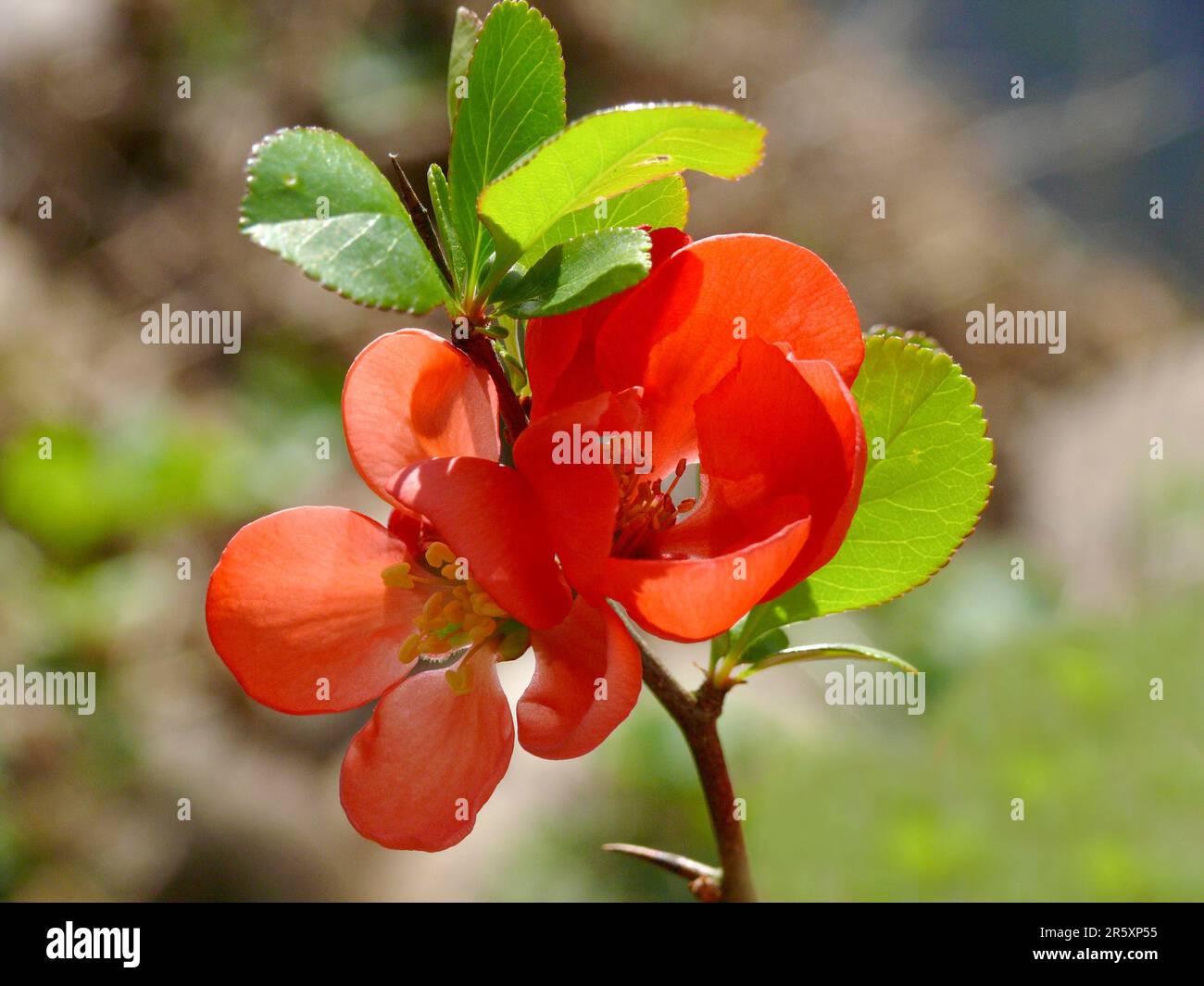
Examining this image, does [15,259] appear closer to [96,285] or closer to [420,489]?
[96,285]

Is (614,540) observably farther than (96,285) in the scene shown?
No

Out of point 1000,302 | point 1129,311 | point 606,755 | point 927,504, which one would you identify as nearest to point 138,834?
point 606,755
